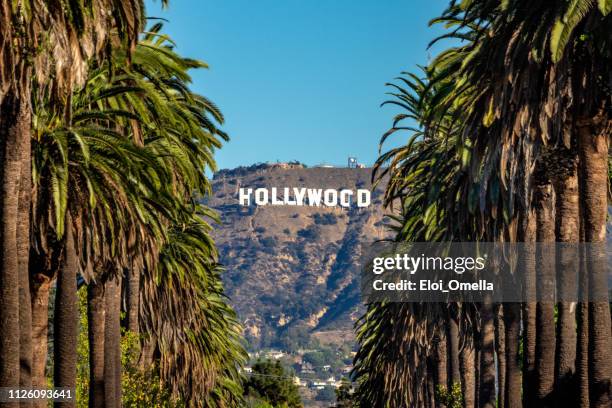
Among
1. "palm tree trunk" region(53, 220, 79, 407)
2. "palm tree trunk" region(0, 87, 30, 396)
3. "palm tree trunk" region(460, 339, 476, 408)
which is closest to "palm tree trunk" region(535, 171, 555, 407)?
"palm tree trunk" region(53, 220, 79, 407)

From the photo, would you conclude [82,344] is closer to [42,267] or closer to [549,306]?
[42,267]

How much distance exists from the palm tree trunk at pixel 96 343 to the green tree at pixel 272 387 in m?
95.0

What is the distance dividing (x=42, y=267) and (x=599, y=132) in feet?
38.9

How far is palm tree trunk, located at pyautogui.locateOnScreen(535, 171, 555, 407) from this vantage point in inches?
1089

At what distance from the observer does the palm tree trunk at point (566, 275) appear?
87.6ft

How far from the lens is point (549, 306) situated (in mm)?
28625

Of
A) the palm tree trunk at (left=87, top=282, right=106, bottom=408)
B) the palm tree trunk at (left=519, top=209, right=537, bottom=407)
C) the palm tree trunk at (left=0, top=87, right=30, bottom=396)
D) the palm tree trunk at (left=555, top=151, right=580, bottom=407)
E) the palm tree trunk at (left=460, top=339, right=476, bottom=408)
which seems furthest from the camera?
the palm tree trunk at (left=460, top=339, right=476, bottom=408)

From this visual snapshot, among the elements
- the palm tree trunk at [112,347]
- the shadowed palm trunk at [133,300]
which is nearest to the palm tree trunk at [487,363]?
the shadowed palm trunk at [133,300]

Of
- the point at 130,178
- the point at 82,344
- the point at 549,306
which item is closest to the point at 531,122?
the point at 549,306

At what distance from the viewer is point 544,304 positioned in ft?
94.0

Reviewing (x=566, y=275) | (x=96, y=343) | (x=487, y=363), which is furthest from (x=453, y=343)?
(x=566, y=275)

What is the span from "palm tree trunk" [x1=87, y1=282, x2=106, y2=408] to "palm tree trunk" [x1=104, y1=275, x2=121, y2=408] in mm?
242

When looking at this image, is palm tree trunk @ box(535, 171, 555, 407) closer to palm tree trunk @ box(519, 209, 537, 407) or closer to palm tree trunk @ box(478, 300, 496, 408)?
palm tree trunk @ box(519, 209, 537, 407)

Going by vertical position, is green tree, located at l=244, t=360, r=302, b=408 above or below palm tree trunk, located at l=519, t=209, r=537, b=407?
below
